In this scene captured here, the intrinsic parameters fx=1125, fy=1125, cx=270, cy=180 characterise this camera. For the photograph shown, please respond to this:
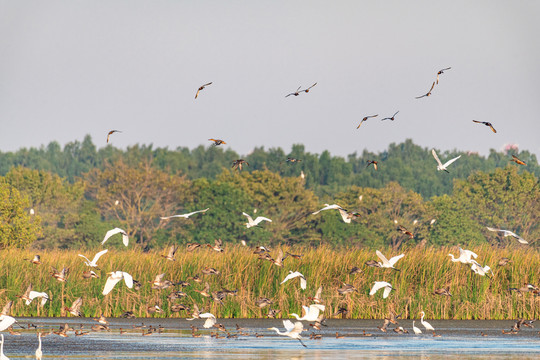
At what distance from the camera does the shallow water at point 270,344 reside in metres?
21.6

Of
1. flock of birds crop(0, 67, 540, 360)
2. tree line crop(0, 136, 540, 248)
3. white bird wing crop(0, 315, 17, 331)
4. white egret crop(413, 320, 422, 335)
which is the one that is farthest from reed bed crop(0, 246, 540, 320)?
tree line crop(0, 136, 540, 248)

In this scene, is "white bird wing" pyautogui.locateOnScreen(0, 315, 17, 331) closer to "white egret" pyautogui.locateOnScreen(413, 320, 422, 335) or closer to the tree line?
"white egret" pyautogui.locateOnScreen(413, 320, 422, 335)

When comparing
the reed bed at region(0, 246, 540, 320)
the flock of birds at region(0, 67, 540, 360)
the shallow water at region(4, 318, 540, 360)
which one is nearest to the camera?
the shallow water at region(4, 318, 540, 360)

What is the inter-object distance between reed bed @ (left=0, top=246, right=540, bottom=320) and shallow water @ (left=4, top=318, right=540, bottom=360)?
6.59 ft

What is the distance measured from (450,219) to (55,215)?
35.4 metres

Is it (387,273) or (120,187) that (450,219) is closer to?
(120,187)

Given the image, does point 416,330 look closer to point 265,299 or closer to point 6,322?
point 265,299

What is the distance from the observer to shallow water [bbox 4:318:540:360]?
70.8ft

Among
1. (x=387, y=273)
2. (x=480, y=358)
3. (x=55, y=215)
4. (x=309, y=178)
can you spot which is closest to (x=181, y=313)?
(x=387, y=273)

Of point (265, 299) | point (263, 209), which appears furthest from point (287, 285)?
point (263, 209)

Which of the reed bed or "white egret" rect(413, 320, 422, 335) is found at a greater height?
the reed bed

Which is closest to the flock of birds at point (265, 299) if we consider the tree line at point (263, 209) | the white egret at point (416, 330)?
the white egret at point (416, 330)

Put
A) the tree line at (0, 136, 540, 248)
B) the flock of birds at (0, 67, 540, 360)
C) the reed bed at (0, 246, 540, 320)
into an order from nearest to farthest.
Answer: the flock of birds at (0, 67, 540, 360)
the reed bed at (0, 246, 540, 320)
the tree line at (0, 136, 540, 248)

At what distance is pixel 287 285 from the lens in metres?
32.1
